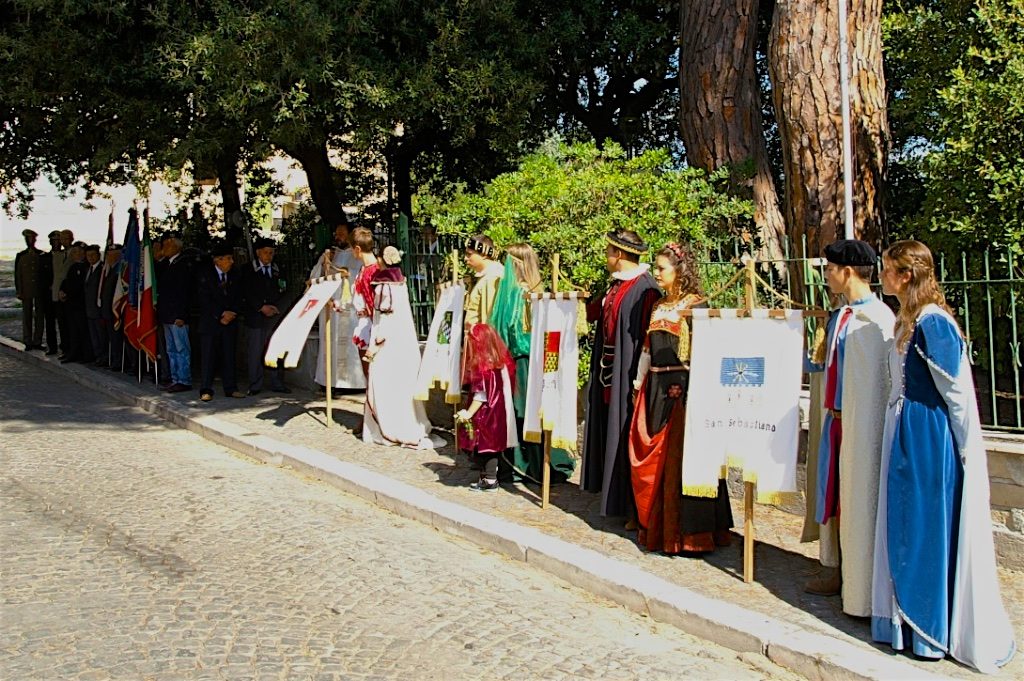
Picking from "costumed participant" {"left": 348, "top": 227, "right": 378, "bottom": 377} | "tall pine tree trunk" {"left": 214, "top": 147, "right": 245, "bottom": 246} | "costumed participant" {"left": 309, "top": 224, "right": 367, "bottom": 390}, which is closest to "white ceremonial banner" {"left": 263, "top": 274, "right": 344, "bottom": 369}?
"costumed participant" {"left": 348, "top": 227, "right": 378, "bottom": 377}

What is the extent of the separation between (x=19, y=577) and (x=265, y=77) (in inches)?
270

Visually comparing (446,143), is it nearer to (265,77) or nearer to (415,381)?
(265,77)

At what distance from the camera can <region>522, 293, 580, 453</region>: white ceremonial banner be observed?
7797mm

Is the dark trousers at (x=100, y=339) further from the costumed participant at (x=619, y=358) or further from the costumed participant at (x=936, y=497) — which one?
the costumed participant at (x=936, y=497)

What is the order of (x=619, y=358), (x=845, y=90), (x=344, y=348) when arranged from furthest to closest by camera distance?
1. (x=344, y=348)
2. (x=845, y=90)
3. (x=619, y=358)

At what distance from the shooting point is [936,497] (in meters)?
5.00

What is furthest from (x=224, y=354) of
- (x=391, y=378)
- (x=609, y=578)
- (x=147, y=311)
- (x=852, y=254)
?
(x=852, y=254)

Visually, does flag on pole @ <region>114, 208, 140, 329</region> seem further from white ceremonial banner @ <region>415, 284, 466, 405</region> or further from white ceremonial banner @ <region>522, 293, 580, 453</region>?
white ceremonial banner @ <region>522, 293, 580, 453</region>

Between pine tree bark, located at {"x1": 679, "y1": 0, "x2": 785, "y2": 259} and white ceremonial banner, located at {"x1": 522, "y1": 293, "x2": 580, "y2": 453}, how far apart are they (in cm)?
433

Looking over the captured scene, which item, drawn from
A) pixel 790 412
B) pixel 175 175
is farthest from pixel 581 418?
pixel 175 175

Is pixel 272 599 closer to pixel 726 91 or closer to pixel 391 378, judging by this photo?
pixel 391 378

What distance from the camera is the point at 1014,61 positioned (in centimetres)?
730

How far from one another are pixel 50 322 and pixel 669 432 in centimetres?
1532

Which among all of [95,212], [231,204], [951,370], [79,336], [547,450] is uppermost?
[95,212]
